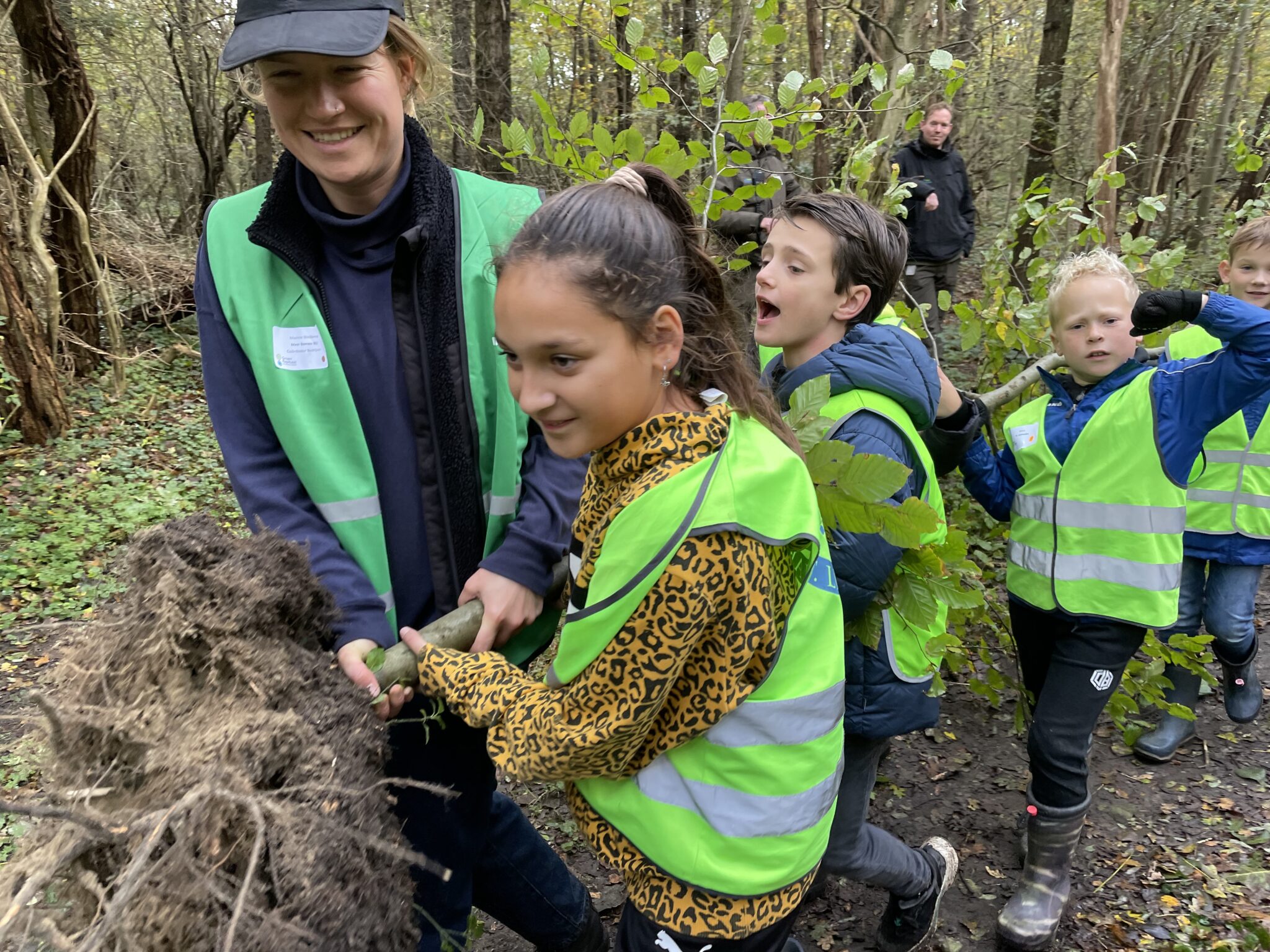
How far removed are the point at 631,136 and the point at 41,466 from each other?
6.18 meters

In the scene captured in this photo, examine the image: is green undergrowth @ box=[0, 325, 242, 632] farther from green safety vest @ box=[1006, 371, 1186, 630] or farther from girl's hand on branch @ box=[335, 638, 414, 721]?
green safety vest @ box=[1006, 371, 1186, 630]

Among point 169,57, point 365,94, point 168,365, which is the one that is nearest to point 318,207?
point 365,94

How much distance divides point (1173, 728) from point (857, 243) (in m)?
2.90

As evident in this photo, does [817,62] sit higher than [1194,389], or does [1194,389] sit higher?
[817,62]

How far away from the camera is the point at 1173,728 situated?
3.53m

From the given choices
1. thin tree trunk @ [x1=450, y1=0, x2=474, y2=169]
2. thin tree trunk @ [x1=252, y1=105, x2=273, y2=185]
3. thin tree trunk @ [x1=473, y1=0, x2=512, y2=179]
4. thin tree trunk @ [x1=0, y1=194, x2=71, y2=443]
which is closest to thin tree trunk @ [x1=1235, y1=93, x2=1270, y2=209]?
thin tree trunk @ [x1=473, y1=0, x2=512, y2=179]

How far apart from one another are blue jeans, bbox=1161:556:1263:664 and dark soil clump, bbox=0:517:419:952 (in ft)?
11.9

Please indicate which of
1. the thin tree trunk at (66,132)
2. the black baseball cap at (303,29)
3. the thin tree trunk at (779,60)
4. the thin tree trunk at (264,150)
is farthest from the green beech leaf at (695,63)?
the thin tree trunk at (779,60)

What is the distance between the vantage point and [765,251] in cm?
232

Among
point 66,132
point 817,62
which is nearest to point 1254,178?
point 817,62

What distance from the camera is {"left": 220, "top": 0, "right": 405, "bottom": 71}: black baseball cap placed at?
1.37 m

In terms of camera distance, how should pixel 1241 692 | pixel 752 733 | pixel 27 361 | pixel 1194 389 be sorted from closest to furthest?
pixel 752 733 → pixel 1194 389 → pixel 1241 692 → pixel 27 361

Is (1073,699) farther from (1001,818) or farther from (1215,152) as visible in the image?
(1215,152)

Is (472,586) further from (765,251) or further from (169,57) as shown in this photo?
(169,57)
